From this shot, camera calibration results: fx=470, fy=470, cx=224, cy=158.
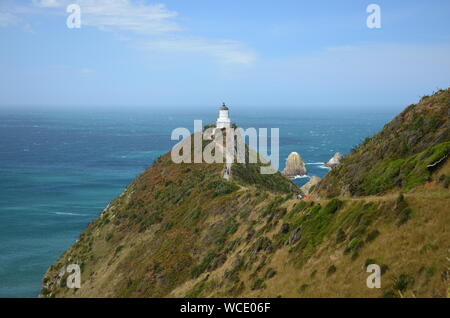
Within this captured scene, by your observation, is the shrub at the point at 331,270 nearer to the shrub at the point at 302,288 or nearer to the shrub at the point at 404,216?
the shrub at the point at 302,288

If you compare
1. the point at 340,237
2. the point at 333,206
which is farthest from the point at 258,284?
the point at 333,206

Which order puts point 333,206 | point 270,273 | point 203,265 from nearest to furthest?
point 270,273
point 333,206
point 203,265

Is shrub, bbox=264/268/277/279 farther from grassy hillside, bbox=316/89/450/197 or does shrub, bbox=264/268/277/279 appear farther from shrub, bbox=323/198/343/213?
grassy hillside, bbox=316/89/450/197

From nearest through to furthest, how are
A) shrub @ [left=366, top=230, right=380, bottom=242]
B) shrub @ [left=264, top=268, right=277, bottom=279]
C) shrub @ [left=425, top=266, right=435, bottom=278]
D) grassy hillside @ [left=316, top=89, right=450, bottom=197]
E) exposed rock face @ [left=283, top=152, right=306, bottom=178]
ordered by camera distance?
shrub @ [left=425, top=266, right=435, bottom=278], shrub @ [left=366, top=230, right=380, bottom=242], shrub @ [left=264, top=268, right=277, bottom=279], grassy hillside @ [left=316, top=89, right=450, bottom=197], exposed rock face @ [left=283, top=152, right=306, bottom=178]

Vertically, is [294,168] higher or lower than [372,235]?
lower

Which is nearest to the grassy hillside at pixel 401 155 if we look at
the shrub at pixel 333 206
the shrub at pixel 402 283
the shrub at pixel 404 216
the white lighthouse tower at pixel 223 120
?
the shrub at pixel 333 206

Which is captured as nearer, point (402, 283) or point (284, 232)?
point (402, 283)

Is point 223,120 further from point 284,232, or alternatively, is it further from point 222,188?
point 284,232

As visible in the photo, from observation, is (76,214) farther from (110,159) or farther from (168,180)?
(110,159)

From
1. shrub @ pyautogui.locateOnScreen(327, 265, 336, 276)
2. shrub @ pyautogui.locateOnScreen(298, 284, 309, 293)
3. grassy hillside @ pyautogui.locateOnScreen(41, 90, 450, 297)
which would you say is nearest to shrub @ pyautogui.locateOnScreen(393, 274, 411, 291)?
grassy hillside @ pyautogui.locateOnScreen(41, 90, 450, 297)
